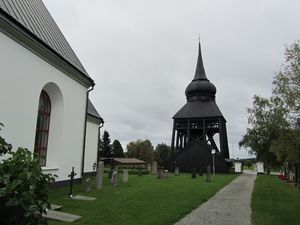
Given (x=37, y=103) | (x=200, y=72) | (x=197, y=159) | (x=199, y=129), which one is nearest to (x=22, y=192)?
(x=37, y=103)

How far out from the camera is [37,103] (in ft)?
38.7

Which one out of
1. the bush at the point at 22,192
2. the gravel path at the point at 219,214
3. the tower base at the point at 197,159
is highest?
the tower base at the point at 197,159

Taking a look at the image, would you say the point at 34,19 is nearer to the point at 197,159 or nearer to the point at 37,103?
the point at 37,103

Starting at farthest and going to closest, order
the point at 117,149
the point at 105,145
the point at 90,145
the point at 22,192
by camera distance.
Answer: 1. the point at 117,149
2. the point at 105,145
3. the point at 90,145
4. the point at 22,192

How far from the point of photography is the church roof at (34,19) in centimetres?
1067

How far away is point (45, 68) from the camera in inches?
495

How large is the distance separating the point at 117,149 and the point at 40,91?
66.1 m

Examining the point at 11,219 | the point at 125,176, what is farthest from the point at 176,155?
the point at 11,219

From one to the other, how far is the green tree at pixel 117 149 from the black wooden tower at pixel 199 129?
29.7 meters

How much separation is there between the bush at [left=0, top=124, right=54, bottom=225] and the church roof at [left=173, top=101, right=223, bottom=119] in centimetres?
4234

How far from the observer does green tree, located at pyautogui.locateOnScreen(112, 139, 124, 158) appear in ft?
247

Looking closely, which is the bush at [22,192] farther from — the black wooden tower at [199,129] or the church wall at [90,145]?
the black wooden tower at [199,129]

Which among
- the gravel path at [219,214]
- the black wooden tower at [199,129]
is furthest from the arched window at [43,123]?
the black wooden tower at [199,129]

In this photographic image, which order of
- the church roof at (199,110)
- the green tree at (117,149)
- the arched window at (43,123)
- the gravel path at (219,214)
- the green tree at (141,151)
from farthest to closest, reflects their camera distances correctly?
the green tree at (141,151), the green tree at (117,149), the church roof at (199,110), the arched window at (43,123), the gravel path at (219,214)
